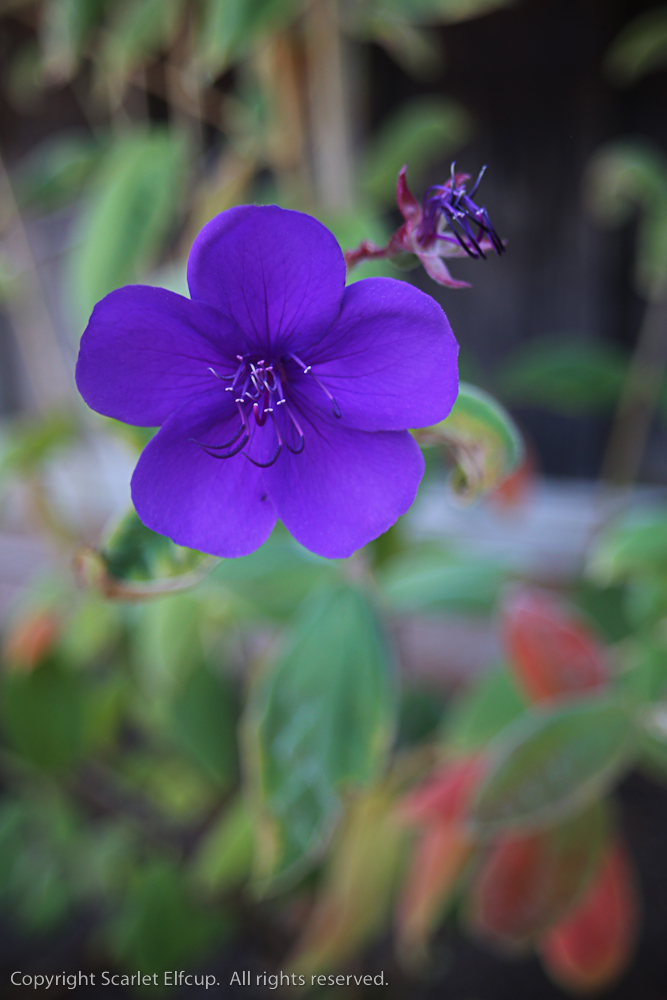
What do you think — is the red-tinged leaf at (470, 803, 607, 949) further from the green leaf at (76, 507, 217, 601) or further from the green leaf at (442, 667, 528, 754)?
the green leaf at (76, 507, 217, 601)

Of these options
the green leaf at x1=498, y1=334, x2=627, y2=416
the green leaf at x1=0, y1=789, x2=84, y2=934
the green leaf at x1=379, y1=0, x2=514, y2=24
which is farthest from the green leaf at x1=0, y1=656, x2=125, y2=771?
the green leaf at x1=379, y1=0, x2=514, y2=24

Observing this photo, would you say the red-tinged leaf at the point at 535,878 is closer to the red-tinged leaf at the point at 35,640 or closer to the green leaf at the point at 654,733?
the green leaf at the point at 654,733

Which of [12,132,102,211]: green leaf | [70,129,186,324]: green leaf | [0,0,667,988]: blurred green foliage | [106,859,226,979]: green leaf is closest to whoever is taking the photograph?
[0,0,667,988]: blurred green foliage

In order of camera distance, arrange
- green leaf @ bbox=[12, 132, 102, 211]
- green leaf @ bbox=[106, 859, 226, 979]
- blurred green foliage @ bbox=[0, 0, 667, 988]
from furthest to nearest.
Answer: green leaf @ bbox=[106, 859, 226, 979]
green leaf @ bbox=[12, 132, 102, 211]
blurred green foliage @ bbox=[0, 0, 667, 988]

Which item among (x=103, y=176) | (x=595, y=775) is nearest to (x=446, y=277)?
(x=595, y=775)

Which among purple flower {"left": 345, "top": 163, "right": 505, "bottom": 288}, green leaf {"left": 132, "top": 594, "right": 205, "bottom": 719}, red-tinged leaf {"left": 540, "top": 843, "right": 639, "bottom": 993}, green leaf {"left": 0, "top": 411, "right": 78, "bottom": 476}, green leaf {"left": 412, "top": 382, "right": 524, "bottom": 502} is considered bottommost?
red-tinged leaf {"left": 540, "top": 843, "right": 639, "bottom": 993}

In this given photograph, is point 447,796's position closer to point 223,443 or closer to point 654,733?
Result: point 654,733

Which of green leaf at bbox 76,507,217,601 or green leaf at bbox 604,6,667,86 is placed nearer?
green leaf at bbox 76,507,217,601

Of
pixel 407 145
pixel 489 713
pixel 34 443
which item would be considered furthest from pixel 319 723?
pixel 407 145
